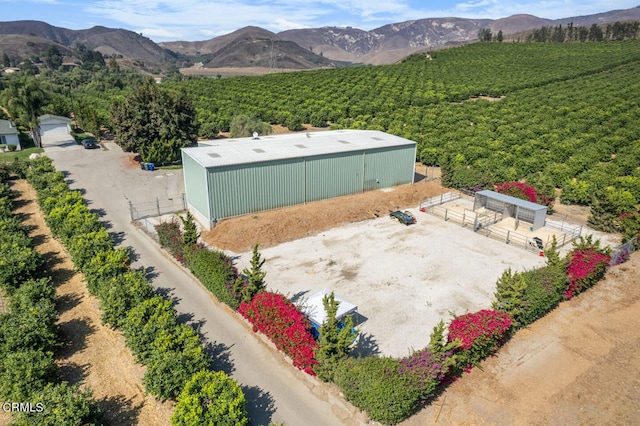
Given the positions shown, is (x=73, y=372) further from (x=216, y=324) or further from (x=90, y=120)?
(x=90, y=120)

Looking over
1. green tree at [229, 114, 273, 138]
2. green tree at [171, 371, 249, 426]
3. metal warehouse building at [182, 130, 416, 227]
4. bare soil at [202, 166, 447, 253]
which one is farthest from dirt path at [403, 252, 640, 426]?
green tree at [229, 114, 273, 138]

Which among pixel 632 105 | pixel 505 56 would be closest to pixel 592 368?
pixel 632 105

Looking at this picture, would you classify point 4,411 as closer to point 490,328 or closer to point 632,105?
point 490,328

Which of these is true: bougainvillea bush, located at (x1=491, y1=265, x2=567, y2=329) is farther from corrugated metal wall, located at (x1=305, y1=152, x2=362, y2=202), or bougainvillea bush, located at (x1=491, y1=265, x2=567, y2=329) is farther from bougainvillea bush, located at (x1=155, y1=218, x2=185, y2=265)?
corrugated metal wall, located at (x1=305, y1=152, x2=362, y2=202)

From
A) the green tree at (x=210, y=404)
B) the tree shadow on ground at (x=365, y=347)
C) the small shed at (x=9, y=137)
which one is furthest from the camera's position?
the small shed at (x=9, y=137)

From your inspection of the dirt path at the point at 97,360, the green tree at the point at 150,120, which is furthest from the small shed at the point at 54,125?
the dirt path at the point at 97,360

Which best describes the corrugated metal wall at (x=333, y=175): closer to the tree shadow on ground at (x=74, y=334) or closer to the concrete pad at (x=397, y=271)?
the concrete pad at (x=397, y=271)

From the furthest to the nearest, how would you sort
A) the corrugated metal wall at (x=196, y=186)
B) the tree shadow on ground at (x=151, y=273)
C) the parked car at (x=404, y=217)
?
the parked car at (x=404, y=217) < the corrugated metal wall at (x=196, y=186) < the tree shadow on ground at (x=151, y=273)
